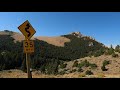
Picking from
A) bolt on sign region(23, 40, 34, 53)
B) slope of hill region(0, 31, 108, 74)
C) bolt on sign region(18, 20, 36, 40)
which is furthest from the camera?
slope of hill region(0, 31, 108, 74)

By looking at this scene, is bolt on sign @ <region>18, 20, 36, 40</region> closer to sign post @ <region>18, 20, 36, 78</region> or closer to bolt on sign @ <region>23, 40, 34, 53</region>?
sign post @ <region>18, 20, 36, 78</region>

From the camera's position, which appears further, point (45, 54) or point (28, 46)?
point (45, 54)

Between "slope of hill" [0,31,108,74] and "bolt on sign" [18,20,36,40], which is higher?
"slope of hill" [0,31,108,74]

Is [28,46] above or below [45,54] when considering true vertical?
below

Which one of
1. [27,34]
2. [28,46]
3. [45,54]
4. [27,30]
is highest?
[45,54]

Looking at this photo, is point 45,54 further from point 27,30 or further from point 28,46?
point 28,46

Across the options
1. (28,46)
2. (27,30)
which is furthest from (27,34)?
(28,46)

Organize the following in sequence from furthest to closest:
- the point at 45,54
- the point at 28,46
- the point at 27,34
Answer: the point at 45,54 → the point at 27,34 → the point at 28,46

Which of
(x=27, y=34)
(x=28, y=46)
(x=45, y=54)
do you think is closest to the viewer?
(x=28, y=46)

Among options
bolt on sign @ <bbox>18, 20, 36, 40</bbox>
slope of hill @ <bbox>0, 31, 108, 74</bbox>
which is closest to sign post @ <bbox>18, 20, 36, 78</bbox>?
bolt on sign @ <bbox>18, 20, 36, 40</bbox>

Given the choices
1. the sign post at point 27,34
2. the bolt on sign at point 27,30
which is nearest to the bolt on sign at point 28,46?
the sign post at point 27,34
